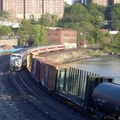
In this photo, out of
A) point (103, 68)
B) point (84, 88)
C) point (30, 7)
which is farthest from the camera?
point (30, 7)

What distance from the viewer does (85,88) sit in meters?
15.6

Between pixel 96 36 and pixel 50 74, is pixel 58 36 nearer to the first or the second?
pixel 96 36

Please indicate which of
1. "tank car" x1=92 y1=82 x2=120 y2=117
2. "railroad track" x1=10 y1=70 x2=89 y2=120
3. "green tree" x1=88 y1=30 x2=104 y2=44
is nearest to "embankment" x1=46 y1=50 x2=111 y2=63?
"green tree" x1=88 y1=30 x2=104 y2=44

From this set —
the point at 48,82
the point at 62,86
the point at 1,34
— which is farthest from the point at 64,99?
the point at 1,34

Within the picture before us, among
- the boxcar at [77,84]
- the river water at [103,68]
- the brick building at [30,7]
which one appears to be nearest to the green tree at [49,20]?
the brick building at [30,7]

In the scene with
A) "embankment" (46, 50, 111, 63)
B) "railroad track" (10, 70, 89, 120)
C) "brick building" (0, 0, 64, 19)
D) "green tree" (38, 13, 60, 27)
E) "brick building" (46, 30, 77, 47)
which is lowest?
"embankment" (46, 50, 111, 63)

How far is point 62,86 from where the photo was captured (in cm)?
1881

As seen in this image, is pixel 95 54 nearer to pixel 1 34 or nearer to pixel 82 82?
pixel 1 34

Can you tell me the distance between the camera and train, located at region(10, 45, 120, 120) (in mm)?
12922

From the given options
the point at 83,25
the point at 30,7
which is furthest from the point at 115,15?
the point at 30,7

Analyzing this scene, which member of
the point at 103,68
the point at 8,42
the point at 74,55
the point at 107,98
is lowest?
the point at 74,55

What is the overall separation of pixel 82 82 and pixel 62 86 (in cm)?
269

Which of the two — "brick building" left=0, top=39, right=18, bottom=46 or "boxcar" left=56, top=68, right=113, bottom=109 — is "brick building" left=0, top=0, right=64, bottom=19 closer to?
→ "brick building" left=0, top=39, right=18, bottom=46

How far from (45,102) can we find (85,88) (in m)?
4.07
